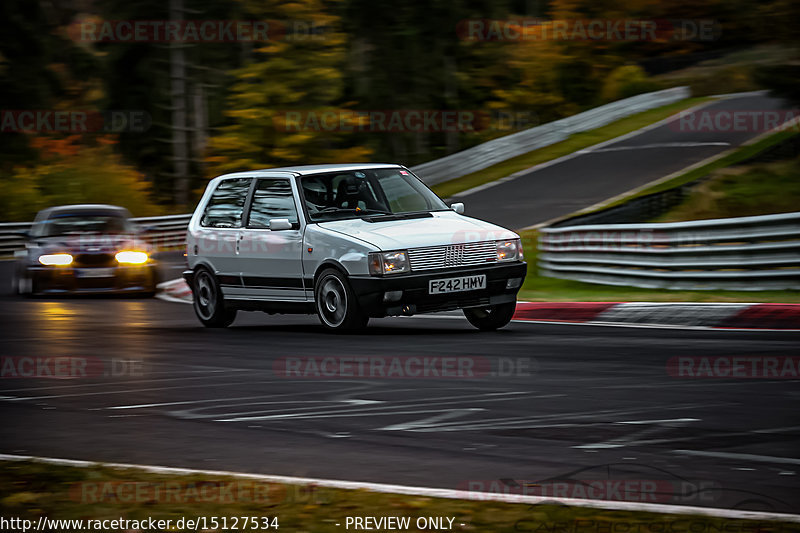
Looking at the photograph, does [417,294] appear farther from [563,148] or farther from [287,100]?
[287,100]

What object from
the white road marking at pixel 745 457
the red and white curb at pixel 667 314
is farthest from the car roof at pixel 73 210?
the white road marking at pixel 745 457

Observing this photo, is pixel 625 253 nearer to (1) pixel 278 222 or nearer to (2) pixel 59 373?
(1) pixel 278 222

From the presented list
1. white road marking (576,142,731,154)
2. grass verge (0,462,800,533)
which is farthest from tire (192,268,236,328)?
white road marking (576,142,731,154)

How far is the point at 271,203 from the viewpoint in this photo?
14.1 m

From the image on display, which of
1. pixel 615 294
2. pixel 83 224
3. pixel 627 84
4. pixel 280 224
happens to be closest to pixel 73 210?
pixel 83 224

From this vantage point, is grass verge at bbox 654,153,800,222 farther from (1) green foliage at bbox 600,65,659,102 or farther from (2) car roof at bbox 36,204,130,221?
(1) green foliage at bbox 600,65,659,102

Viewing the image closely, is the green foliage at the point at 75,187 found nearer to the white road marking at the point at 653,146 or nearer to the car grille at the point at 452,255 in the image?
the white road marking at the point at 653,146

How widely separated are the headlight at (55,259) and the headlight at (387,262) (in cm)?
890

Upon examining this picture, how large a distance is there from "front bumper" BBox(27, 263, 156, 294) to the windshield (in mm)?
7092

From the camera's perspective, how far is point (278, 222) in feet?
44.1

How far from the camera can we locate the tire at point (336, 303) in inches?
498

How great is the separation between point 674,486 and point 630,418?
6.15 ft

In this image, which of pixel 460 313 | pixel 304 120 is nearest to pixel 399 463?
pixel 460 313

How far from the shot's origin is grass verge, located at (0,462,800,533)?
4965mm
